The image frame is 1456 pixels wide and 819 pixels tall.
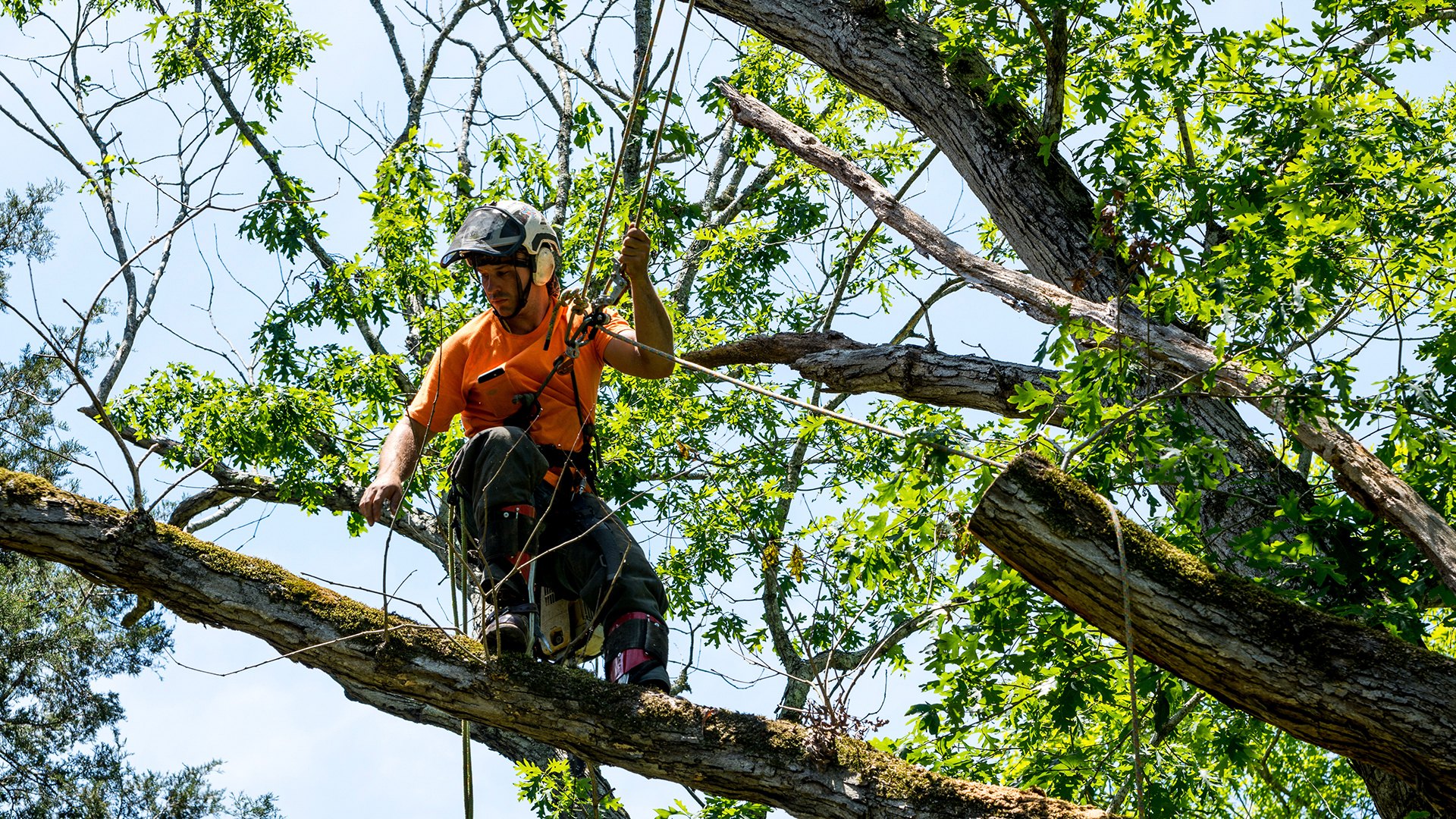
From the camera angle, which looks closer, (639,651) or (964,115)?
(639,651)

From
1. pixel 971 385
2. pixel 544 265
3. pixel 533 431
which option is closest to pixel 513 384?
pixel 533 431

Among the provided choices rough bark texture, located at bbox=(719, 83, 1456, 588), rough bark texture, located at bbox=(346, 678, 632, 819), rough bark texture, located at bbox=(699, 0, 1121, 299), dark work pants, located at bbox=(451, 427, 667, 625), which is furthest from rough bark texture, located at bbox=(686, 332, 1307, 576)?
rough bark texture, located at bbox=(346, 678, 632, 819)

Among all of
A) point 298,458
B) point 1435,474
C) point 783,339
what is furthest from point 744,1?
point 298,458

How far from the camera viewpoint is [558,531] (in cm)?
440

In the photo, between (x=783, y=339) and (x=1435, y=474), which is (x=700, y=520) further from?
(x=1435, y=474)

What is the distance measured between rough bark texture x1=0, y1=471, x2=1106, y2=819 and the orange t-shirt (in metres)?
0.89

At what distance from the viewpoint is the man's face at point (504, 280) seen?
4.41 m

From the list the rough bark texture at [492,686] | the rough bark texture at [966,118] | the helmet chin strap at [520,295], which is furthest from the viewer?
the rough bark texture at [966,118]

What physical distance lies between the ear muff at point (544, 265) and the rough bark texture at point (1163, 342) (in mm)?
1777

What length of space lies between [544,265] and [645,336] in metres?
0.52

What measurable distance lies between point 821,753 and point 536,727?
0.82m

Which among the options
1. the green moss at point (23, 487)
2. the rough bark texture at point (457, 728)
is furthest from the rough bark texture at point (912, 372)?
the rough bark texture at point (457, 728)

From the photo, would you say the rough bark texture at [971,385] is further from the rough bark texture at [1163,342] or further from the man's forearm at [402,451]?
the man's forearm at [402,451]

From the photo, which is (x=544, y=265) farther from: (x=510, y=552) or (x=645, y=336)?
(x=510, y=552)
